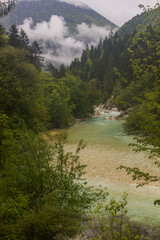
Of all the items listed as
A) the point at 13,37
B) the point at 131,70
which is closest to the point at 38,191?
the point at 13,37

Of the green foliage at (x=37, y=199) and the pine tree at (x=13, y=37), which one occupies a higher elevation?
the pine tree at (x=13, y=37)

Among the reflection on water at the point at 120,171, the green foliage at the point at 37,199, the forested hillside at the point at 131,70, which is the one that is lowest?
the reflection on water at the point at 120,171

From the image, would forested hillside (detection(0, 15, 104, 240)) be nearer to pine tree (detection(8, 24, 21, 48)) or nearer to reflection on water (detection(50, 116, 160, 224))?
reflection on water (detection(50, 116, 160, 224))

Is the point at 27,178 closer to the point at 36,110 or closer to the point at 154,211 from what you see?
the point at 154,211

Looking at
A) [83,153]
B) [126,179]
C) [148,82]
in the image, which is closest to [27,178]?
[148,82]

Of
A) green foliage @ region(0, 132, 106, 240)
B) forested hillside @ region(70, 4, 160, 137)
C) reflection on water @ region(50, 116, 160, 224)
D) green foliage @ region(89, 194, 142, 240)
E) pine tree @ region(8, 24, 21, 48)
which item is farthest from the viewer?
pine tree @ region(8, 24, 21, 48)

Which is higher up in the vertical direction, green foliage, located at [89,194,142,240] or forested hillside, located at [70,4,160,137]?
forested hillside, located at [70,4,160,137]

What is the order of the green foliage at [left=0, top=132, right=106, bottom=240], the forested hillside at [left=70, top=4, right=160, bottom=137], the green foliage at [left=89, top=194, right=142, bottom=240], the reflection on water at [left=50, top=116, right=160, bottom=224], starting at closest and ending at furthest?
the green foliage at [left=89, top=194, right=142, bottom=240], the green foliage at [left=0, top=132, right=106, bottom=240], the forested hillside at [left=70, top=4, right=160, bottom=137], the reflection on water at [left=50, top=116, right=160, bottom=224]

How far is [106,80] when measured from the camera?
86.3 meters

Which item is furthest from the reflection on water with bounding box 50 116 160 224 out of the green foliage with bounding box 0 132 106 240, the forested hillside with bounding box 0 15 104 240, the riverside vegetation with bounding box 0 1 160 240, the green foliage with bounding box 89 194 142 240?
the green foliage with bounding box 0 132 106 240

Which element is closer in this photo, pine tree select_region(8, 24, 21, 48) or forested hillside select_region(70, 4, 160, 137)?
forested hillside select_region(70, 4, 160, 137)

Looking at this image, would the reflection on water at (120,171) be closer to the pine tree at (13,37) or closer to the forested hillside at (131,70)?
the forested hillside at (131,70)

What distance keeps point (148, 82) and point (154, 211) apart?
5.46m

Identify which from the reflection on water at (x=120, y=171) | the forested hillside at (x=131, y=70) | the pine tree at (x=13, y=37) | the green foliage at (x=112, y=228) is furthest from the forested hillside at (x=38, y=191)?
the pine tree at (x=13, y=37)
